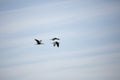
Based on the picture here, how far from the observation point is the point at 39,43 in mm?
40375

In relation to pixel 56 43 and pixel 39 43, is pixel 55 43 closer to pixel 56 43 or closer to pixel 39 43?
pixel 56 43

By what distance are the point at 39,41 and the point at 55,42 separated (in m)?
4.25

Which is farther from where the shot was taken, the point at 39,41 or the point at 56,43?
Answer: the point at 39,41

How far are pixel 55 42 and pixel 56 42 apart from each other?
0.80ft

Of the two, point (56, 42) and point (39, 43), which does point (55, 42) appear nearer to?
point (56, 42)

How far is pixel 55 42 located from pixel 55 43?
455 mm

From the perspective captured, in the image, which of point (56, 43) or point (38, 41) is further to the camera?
point (38, 41)

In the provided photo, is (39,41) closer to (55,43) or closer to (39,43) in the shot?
(39,43)

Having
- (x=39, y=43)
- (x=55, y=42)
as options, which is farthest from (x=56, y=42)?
(x=39, y=43)

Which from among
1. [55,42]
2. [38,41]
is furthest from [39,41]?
[55,42]

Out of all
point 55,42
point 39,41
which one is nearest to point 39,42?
point 39,41

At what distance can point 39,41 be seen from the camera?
41.2m

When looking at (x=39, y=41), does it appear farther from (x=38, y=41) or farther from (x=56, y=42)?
(x=56, y=42)

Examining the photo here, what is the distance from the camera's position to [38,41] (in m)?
41.4
